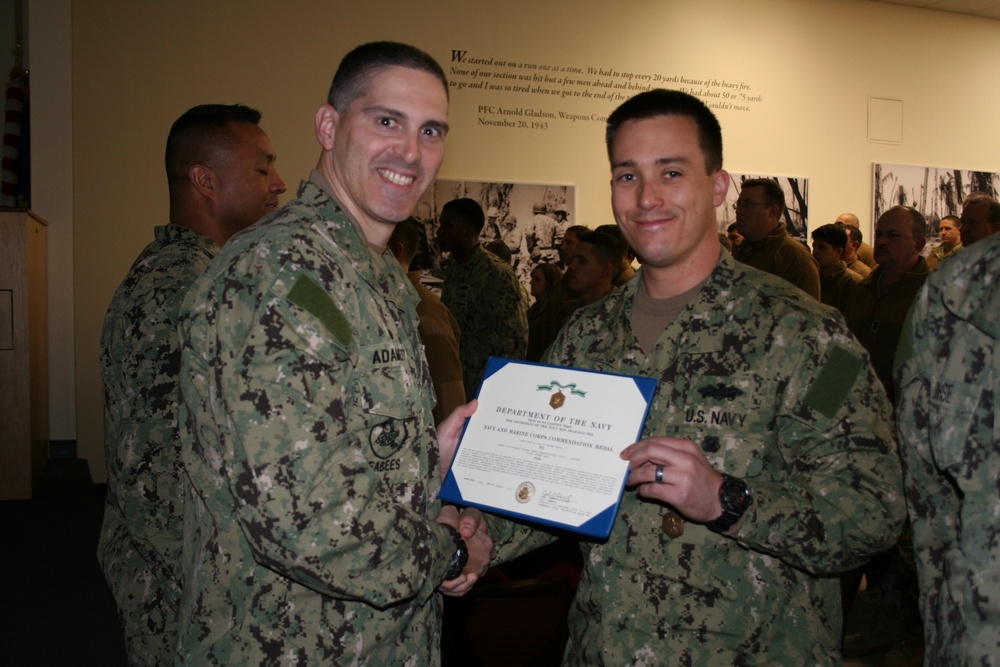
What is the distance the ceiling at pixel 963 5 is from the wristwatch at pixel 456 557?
29.7 feet

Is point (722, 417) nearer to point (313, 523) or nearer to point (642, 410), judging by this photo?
point (642, 410)

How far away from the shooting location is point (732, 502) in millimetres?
1473

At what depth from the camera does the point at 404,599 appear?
1384mm

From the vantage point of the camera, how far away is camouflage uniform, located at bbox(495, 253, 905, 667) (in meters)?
1.49

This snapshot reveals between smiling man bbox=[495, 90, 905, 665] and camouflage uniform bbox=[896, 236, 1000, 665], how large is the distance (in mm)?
183

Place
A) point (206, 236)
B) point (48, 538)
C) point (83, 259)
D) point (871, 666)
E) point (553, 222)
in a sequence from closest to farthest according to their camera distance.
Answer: point (206, 236) < point (871, 666) < point (48, 538) < point (83, 259) < point (553, 222)

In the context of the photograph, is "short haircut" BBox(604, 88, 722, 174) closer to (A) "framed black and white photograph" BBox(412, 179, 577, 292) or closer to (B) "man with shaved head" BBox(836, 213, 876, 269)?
(A) "framed black and white photograph" BBox(412, 179, 577, 292)

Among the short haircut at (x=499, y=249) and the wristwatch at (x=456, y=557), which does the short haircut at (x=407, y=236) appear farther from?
the short haircut at (x=499, y=249)

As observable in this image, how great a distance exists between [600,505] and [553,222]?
20.3ft

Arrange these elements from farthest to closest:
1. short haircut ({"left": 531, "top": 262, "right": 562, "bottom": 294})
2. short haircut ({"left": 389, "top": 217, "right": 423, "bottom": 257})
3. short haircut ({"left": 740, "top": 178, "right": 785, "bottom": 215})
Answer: short haircut ({"left": 531, "top": 262, "right": 562, "bottom": 294})
short haircut ({"left": 740, "top": 178, "right": 785, "bottom": 215})
short haircut ({"left": 389, "top": 217, "right": 423, "bottom": 257})

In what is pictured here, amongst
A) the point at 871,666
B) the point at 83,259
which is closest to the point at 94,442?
the point at 83,259

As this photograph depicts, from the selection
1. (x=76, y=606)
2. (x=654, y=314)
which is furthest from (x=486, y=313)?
(x=654, y=314)

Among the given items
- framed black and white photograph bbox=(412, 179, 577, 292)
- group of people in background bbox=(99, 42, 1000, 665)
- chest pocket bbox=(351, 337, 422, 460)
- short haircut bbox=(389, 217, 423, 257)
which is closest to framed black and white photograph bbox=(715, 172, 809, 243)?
framed black and white photograph bbox=(412, 179, 577, 292)

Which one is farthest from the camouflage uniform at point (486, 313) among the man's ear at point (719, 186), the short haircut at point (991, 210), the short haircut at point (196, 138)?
the man's ear at point (719, 186)
